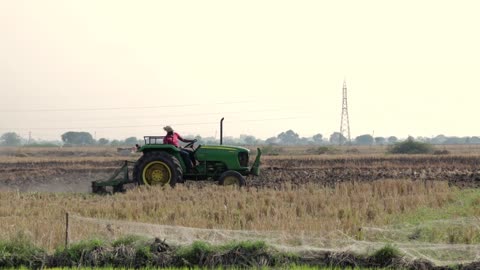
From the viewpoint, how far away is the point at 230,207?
50.8 feet

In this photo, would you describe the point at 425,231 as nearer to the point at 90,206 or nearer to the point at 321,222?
the point at 321,222

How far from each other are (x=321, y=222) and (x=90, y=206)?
6122mm

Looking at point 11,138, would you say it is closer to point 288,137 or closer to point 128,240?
point 288,137

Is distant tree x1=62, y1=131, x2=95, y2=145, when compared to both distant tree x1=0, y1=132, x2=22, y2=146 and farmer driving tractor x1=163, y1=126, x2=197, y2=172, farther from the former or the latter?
farmer driving tractor x1=163, y1=126, x2=197, y2=172

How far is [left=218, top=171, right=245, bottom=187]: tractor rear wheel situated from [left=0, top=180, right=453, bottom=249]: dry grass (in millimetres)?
866

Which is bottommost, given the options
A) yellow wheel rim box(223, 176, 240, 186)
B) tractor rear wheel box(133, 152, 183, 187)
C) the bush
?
yellow wheel rim box(223, 176, 240, 186)

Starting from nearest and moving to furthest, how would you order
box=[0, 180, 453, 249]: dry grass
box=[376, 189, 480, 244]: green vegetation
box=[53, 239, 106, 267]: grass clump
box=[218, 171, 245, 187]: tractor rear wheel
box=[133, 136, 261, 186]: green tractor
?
box=[53, 239, 106, 267]: grass clump
box=[376, 189, 480, 244]: green vegetation
box=[0, 180, 453, 249]: dry grass
box=[133, 136, 261, 186]: green tractor
box=[218, 171, 245, 187]: tractor rear wheel

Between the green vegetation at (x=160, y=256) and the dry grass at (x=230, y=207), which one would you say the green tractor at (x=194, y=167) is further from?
the green vegetation at (x=160, y=256)

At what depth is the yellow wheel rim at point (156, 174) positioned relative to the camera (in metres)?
19.9

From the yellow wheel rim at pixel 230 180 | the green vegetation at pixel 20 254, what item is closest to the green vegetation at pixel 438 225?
the green vegetation at pixel 20 254

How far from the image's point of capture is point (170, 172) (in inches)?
778

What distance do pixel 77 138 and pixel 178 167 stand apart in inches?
5251

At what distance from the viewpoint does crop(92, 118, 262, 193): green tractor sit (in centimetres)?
1986

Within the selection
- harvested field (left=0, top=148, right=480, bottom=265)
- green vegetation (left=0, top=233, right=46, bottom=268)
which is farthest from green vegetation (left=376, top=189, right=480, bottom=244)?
green vegetation (left=0, top=233, right=46, bottom=268)
